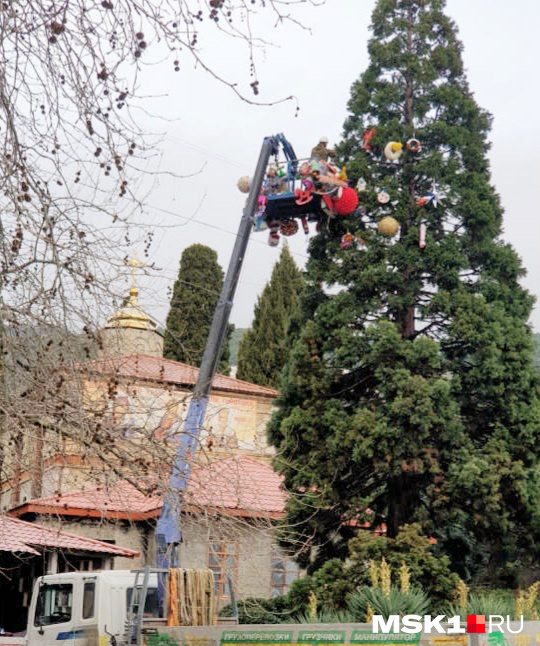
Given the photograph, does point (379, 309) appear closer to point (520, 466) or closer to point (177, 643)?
point (520, 466)

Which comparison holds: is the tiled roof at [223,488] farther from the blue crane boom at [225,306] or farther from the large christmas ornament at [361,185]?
the large christmas ornament at [361,185]

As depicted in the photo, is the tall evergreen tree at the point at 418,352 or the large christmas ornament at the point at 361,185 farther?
the large christmas ornament at the point at 361,185

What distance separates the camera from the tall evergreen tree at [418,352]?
55.6ft

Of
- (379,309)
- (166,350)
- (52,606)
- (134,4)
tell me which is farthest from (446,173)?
(166,350)

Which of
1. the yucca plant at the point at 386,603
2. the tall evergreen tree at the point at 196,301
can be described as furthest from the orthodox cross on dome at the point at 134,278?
the tall evergreen tree at the point at 196,301

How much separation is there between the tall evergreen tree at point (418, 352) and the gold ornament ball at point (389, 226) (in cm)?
28

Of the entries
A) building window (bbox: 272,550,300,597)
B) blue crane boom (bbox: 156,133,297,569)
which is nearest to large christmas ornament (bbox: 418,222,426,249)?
blue crane boom (bbox: 156,133,297,569)

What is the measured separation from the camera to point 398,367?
17.4 m

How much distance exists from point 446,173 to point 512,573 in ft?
23.6

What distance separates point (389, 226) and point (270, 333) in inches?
868

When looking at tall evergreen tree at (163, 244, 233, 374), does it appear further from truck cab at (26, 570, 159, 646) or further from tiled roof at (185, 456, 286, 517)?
tiled roof at (185, 456, 286, 517)

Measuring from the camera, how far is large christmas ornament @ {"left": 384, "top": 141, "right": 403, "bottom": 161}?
18441mm

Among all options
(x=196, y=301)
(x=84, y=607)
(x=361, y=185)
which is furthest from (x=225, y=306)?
(x=196, y=301)

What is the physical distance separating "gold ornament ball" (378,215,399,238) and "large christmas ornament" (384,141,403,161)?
1.21 metres
